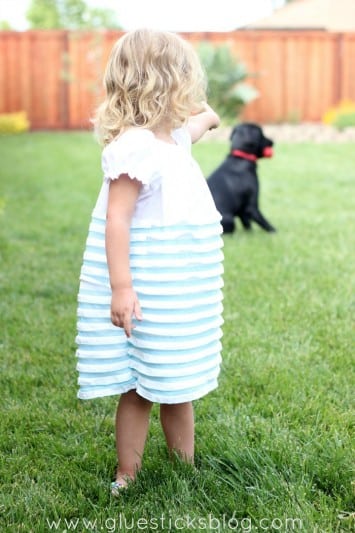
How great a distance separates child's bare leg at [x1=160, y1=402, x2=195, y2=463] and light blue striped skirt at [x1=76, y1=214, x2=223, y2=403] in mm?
130

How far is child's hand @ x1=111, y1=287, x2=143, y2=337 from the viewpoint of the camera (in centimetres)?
203

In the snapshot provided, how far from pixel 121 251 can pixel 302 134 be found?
1248 cm

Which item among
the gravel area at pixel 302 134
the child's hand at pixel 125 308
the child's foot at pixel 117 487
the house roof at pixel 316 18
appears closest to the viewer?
the child's hand at pixel 125 308

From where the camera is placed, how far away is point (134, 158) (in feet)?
6.79

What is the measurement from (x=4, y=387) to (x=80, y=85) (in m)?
14.5

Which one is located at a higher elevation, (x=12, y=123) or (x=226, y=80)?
(x=226, y=80)

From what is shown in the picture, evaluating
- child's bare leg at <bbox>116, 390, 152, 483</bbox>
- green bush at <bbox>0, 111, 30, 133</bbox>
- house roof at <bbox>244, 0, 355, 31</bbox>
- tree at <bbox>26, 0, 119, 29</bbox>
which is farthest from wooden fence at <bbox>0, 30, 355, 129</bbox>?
tree at <bbox>26, 0, 119, 29</bbox>

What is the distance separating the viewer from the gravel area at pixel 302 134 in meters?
13.3

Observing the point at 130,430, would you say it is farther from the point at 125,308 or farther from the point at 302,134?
the point at 302,134

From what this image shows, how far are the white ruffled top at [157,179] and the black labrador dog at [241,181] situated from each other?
147 inches

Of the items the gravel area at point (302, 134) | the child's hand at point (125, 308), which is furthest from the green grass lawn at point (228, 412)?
the gravel area at point (302, 134)

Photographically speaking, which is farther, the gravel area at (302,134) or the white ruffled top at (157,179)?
the gravel area at (302,134)

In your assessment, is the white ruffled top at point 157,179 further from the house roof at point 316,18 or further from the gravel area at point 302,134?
the house roof at point 316,18

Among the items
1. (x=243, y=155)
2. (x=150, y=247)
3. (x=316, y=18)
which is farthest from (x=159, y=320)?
(x=316, y=18)
